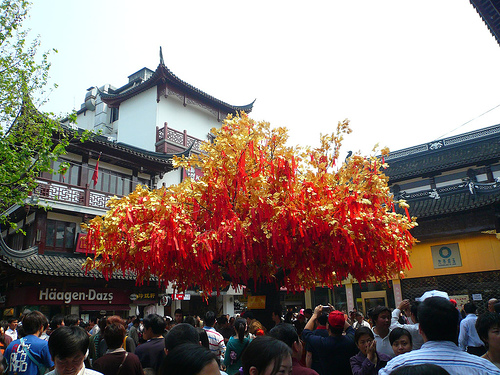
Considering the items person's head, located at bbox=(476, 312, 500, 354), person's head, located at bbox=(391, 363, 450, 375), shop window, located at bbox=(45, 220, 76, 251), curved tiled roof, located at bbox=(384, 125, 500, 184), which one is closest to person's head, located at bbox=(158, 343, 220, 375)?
person's head, located at bbox=(391, 363, 450, 375)

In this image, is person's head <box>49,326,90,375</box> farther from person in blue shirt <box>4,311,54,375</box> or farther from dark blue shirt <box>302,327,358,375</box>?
dark blue shirt <box>302,327,358,375</box>

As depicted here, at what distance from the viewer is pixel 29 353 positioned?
14.5 feet

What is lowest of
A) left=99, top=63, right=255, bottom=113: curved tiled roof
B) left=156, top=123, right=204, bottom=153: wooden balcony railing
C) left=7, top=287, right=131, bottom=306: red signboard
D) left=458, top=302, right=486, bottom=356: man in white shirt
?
left=458, top=302, right=486, bottom=356: man in white shirt

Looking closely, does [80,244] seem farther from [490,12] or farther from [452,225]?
[490,12]

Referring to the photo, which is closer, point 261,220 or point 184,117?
point 261,220

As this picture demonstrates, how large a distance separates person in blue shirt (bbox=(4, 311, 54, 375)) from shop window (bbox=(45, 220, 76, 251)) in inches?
538

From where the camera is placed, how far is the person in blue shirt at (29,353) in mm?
4379

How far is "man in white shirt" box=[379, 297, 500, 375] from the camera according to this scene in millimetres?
2420

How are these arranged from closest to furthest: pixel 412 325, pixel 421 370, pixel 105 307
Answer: pixel 421 370 → pixel 412 325 → pixel 105 307

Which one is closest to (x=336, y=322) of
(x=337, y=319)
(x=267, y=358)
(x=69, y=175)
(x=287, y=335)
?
(x=337, y=319)

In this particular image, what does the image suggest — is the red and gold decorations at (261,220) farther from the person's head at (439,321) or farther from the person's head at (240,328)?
the person's head at (439,321)

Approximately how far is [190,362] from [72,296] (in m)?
16.5

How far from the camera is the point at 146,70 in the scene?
102ft

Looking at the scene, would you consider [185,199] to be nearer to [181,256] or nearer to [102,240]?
[181,256]
